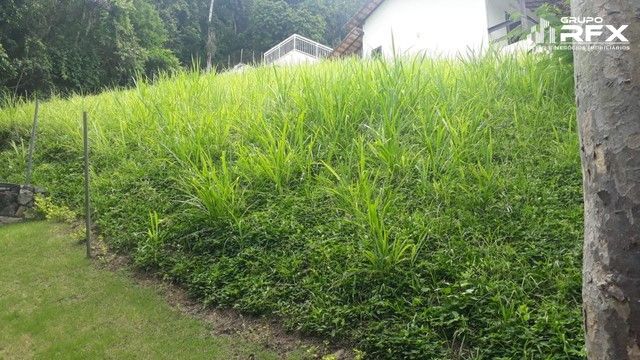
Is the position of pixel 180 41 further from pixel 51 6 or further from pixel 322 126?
pixel 322 126

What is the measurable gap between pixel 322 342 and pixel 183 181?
1.99m

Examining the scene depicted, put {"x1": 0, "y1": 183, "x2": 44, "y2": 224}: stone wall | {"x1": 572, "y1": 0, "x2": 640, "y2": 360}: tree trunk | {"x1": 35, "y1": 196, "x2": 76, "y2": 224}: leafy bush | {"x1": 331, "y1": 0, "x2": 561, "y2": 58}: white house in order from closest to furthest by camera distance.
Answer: {"x1": 572, "y1": 0, "x2": 640, "y2": 360}: tree trunk, {"x1": 35, "y1": 196, "x2": 76, "y2": 224}: leafy bush, {"x1": 0, "y1": 183, "x2": 44, "y2": 224}: stone wall, {"x1": 331, "y1": 0, "x2": 561, "y2": 58}: white house

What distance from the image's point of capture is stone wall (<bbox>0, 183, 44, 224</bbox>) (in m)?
5.19

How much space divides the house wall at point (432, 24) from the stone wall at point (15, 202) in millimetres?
6855

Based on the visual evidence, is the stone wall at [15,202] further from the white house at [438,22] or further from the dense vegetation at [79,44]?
the white house at [438,22]

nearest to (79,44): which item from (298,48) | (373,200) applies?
(298,48)

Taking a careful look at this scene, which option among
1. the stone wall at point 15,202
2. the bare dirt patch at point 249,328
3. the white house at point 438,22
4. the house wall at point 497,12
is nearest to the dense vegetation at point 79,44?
the white house at point 438,22

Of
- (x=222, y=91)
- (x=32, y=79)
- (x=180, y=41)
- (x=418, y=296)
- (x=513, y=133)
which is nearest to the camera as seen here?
(x=418, y=296)

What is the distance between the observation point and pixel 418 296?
2.51 m

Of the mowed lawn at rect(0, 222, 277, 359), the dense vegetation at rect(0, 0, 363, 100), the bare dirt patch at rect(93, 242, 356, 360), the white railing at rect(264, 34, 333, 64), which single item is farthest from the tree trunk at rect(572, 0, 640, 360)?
the white railing at rect(264, 34, 333, 64)

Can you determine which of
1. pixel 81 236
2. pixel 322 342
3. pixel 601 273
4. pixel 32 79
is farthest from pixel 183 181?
pixel 32 79

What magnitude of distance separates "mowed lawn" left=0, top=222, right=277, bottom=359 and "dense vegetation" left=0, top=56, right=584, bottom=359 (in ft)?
0.82

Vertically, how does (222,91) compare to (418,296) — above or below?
above

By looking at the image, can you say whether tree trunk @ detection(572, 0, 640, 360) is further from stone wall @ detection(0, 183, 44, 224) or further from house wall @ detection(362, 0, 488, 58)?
house wall @ detection(362, 0, 488, 58)
